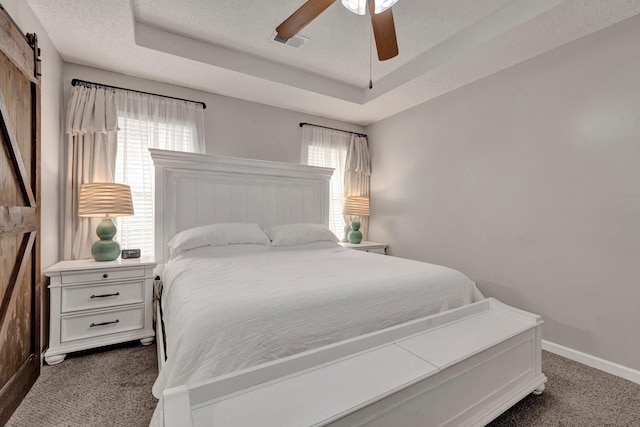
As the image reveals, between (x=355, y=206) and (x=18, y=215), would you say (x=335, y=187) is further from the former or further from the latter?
(x=18, y=215)

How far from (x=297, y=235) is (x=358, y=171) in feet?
5.29

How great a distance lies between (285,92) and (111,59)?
162 centimetres

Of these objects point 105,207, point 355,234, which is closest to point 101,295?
point 105,207

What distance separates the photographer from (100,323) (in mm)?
2156

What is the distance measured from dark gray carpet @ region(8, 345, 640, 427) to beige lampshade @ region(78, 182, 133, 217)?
111cm

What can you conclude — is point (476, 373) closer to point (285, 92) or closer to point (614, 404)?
point (614, 404)

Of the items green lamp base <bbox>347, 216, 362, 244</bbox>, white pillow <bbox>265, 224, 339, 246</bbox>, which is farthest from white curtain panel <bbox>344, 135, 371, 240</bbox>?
white pillow <bbox>265, 224, 339, 246</bbox>

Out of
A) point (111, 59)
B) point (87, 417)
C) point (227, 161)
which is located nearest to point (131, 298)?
point (87, 417)

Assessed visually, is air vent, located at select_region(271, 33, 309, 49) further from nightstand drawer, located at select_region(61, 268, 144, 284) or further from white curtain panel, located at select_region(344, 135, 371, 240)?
nightstand drawer, located at select_region(61, 268, 144, 284)

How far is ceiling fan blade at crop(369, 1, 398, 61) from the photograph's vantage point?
1655mm

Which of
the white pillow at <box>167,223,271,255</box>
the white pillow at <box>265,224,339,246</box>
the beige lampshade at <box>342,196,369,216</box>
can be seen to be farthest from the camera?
the beige lampshade at <box>342,196,369,216</box>

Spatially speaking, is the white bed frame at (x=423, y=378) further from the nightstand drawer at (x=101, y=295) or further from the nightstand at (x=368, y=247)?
the nightstand at (x=368, y=247)

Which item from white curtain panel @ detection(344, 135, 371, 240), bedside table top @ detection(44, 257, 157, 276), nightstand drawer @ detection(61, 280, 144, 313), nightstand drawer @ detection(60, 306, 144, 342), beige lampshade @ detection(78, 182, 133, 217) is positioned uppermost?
white curtain panel @ detection(344, 135, 371, 240)

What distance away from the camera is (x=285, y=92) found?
3178 millimetres
